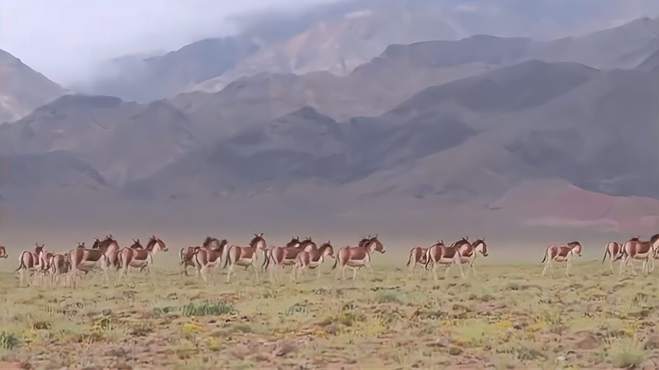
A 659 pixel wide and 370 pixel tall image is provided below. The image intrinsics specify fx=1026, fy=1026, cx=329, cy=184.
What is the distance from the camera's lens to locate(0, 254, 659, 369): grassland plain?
16.6 metres

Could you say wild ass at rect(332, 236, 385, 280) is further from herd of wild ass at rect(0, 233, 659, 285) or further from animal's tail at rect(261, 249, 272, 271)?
animal's tail at rect(261, 249, 272, 271)

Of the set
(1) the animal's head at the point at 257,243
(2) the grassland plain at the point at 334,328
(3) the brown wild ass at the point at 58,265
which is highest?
(1) the animal's head at the point at 257,243

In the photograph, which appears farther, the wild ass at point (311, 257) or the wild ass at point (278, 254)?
the wild ass at point (278, 254)

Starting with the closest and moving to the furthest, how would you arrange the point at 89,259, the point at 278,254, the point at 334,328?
1. the point at 334,328
2. the point at 89,259
3. the point at 278,254

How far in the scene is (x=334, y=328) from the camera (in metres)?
20.5

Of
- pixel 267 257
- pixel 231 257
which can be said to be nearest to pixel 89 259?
pixel 231 257

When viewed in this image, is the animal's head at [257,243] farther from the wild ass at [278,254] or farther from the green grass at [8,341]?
the green grass at [8,341]

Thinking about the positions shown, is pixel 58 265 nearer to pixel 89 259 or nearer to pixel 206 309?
pixel 89 259

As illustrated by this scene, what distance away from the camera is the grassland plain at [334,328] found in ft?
54.5

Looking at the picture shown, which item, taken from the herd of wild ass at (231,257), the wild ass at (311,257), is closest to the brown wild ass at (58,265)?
the herd of wild ass at (231,257)

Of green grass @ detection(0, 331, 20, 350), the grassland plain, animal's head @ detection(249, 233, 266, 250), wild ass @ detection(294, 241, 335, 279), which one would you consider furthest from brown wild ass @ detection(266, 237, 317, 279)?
green grass @ detection(0, 331, 20, 350)

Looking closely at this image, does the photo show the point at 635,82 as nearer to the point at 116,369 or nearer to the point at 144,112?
the point at 144,112

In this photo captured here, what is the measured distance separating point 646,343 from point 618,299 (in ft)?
34.5

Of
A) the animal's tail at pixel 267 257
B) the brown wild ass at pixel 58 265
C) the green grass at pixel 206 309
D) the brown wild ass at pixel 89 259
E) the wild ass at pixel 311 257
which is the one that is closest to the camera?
the green grass at pixel 206 309
